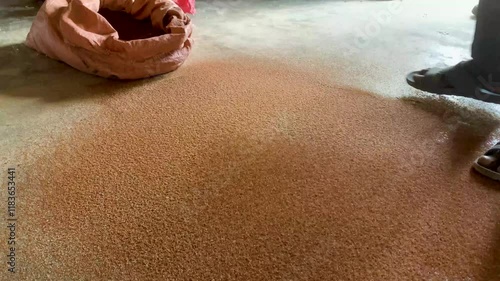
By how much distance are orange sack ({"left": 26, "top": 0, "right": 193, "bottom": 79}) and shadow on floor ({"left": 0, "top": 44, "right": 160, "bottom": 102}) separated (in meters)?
0.03

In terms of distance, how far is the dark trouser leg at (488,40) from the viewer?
1.16 metres

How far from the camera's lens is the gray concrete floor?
1241 mm

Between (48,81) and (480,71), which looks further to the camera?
(48,81)

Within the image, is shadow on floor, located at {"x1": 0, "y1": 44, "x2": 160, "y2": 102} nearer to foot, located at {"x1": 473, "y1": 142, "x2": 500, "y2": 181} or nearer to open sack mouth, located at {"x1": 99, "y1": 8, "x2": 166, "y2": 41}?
open sack mouth, located at {"x1": 99, "y1": 8, "x2": 166, "y2": 41}

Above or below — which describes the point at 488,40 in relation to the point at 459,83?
above

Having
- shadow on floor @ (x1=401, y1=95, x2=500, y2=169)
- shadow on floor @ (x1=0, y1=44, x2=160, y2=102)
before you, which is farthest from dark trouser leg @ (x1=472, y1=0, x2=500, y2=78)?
shadow on floor @ (x1=0, y1=44, x2=160, y2=102)

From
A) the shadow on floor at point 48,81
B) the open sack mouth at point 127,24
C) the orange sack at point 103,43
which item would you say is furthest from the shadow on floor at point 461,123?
the open sack mouth at point 127,24

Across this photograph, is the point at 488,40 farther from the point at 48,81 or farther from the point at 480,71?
the point at 48,81

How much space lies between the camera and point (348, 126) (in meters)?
1.20


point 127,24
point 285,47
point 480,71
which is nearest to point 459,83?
point 480,71

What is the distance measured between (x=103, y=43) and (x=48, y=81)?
22 cm

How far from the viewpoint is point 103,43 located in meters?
1.38

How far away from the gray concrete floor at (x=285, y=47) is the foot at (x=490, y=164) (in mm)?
327

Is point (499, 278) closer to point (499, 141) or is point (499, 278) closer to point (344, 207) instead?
point (344, 207)
